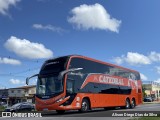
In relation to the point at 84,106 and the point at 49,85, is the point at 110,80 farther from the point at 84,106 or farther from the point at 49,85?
the point at 49,85

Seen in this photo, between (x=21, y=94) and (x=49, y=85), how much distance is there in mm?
71416

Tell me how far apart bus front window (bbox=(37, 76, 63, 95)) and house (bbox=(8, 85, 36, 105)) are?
67659 mm

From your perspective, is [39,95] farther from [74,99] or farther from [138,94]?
[138,94]

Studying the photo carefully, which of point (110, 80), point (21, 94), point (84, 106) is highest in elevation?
point (21, 94)

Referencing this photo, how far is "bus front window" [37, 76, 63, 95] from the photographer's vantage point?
22.8 metres

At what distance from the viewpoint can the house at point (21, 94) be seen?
300 ft

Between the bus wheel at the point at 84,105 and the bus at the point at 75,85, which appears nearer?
the bus at the point at 75,85

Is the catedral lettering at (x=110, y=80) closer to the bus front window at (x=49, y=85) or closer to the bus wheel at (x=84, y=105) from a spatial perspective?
the bus wheel at (x=84, y=105)

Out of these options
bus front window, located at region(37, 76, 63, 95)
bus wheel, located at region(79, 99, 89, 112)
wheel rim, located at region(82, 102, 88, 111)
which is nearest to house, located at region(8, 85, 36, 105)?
bus wheel, located at region(79, 99, 89, 112)

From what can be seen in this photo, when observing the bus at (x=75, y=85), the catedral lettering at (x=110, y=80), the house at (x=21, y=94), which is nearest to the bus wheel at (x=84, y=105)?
the bus at (x=75, y=85)

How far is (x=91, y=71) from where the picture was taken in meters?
25.9

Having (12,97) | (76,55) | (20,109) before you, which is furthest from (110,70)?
(12,97)

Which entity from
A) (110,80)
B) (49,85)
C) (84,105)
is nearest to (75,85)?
(49,85)

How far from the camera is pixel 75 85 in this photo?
23734mm
